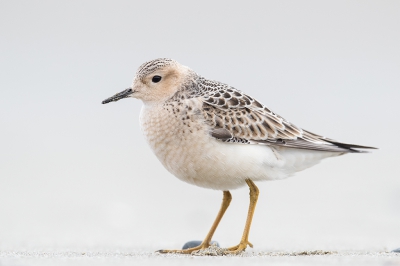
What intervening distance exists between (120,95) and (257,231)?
2.73 metres

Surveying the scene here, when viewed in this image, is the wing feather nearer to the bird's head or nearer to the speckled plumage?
the speckled plumage

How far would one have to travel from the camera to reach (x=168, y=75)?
6941 millimetres

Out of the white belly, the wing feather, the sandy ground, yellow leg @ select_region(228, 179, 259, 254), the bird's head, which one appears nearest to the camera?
the sandy ground

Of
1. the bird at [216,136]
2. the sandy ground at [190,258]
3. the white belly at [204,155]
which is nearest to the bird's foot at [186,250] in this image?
the bird at [216,136]

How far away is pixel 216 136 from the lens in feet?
21.2

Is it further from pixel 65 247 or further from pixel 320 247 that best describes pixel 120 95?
pixel 320 247

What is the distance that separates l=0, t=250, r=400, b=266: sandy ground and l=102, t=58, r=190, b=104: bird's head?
1.40 meters

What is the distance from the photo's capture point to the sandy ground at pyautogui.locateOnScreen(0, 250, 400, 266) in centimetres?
549

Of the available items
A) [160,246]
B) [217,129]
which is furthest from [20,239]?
[217,129]

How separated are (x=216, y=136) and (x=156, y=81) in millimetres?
861

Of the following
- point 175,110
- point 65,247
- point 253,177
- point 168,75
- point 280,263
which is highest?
point 168,75

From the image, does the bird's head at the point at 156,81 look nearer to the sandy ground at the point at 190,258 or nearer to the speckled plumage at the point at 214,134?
the speckled plumage at the point at 214,134

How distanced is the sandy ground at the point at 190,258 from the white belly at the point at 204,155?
2.18 feet

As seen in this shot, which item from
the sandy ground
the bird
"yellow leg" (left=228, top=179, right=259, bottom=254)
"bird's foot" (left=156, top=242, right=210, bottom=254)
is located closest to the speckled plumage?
the bird
